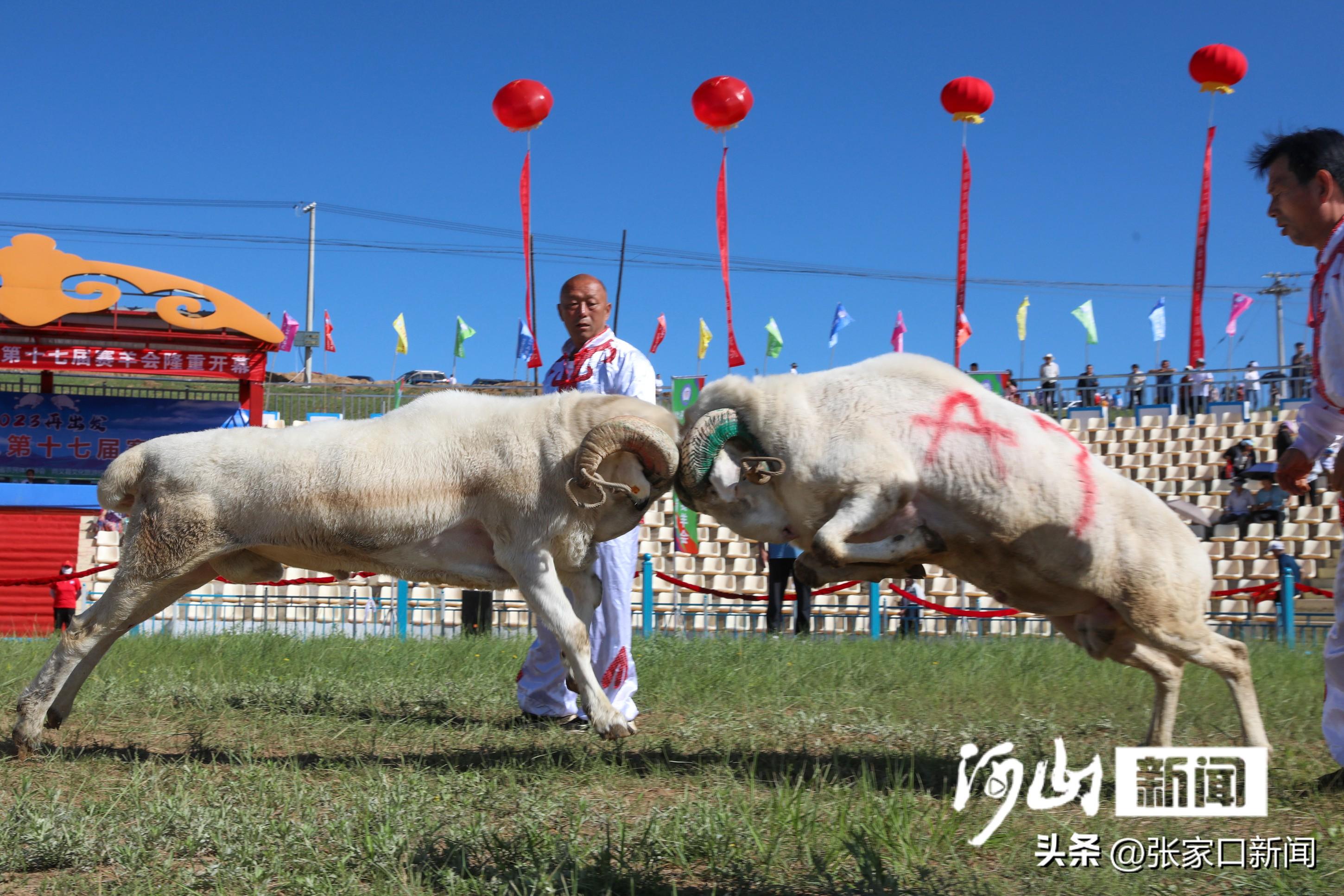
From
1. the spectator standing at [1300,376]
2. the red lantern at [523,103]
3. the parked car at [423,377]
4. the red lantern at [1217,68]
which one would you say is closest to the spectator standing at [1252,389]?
the spectator standing at [1300,376]

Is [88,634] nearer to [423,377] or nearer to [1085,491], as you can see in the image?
[1085,491]

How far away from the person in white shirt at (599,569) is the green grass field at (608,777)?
267 millimetres

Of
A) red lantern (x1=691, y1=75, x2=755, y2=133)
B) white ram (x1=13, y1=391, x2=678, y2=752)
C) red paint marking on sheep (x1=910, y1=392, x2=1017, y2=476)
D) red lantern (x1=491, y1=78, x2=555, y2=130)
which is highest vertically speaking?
red lantern (x1=691, y1=75, x2=755, y2=133)

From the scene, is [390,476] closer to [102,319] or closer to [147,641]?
[147,641]

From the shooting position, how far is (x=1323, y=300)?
148 inches

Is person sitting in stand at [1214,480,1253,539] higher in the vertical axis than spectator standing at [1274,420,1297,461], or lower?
lower

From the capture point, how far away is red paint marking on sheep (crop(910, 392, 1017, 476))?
4.01 metres

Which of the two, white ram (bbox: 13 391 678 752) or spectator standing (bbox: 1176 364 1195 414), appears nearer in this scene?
white ram (bbox: 13 391 678 752)

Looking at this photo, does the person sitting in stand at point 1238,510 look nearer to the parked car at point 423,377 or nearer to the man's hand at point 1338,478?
the man's hand at point 1338,478

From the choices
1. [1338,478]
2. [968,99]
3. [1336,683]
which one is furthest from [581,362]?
[968,99]

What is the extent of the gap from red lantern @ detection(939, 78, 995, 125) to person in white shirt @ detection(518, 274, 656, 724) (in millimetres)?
10484

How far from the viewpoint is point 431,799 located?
372cm

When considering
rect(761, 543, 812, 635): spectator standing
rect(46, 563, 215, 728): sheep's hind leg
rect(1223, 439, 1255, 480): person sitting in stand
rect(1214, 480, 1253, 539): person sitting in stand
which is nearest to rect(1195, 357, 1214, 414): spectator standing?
rect(1223, 439, 1255, 480): person sitting in stand
